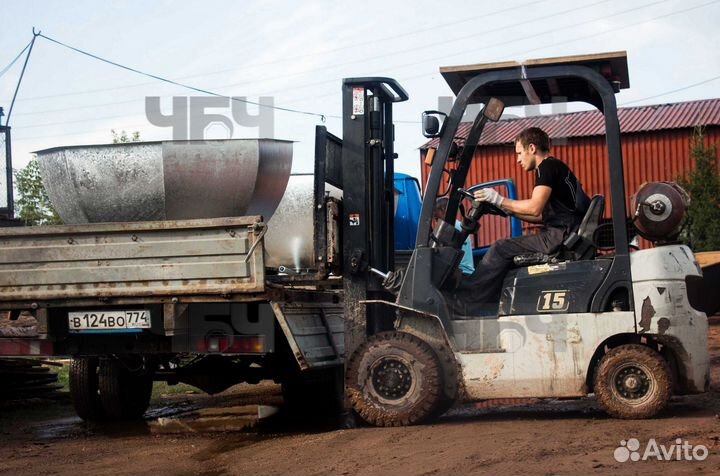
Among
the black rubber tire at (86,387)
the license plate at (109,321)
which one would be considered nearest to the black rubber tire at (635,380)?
the license plate at (109,321)

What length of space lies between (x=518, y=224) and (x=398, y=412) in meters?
3.58

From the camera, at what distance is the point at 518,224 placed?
9297 millimetres

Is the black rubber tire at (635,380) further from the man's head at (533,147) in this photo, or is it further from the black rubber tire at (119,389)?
the black rubber tire at (119,389)

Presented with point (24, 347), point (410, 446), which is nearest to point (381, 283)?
point (410, 446)

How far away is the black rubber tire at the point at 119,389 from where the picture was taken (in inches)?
327

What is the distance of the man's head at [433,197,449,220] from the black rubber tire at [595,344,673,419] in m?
1.57

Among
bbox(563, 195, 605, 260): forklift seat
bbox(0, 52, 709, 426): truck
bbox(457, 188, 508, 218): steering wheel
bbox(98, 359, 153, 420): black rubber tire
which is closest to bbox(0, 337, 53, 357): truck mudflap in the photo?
bbox(0, 52, 709, 426): truck

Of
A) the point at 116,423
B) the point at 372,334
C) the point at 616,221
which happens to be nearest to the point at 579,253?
the point at 616,221

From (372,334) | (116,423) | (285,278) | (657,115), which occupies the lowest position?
(116,423)

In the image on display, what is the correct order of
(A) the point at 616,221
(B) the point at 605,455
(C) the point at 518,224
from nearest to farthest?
1. (B) the point at 605,455
2. (A) the point at 616,221
3. (C) the point at 518,224

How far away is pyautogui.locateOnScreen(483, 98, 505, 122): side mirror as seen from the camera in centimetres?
667

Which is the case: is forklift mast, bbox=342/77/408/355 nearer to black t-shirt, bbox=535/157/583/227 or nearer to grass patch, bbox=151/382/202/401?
black t-shirt, bbox=535/157/583/227

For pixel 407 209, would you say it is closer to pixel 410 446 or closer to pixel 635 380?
pixel 635 380

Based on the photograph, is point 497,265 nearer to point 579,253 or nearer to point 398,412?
point 579,253
